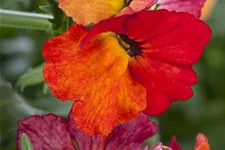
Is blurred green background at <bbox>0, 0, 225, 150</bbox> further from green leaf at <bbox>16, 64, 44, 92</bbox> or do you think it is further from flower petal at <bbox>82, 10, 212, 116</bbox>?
flower petal at <bbox>82, 10, 212, 116</bbox>

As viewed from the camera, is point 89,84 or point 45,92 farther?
point 45,92

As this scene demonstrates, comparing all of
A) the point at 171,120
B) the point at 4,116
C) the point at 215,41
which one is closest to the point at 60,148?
the point at 4,116

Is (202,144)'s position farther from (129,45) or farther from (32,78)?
(32,78)

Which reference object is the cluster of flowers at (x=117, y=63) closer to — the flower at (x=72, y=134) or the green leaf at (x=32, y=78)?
the flower at (x=72, y=134)

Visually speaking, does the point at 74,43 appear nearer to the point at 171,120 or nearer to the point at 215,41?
the point at 171,120

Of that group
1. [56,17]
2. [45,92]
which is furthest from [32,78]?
[56,17]

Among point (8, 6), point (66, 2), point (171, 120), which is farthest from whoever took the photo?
point (171, 120)

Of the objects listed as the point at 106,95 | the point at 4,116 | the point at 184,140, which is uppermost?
the point at 106,95
